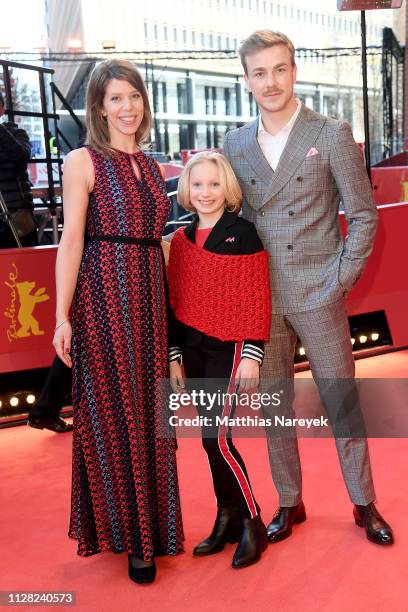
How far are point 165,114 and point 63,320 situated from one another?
122 ft

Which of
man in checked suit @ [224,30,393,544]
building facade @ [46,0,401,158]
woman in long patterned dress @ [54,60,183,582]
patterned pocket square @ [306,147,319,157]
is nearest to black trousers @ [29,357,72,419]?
woman in long patterned dress @ [54,60,183,582]

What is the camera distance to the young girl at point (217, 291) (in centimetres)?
208

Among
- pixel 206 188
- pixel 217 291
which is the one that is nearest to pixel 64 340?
pixel 217 291

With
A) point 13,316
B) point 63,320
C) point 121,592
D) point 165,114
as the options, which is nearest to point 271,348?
point 63,320

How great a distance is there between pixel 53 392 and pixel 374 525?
1738 millimetres

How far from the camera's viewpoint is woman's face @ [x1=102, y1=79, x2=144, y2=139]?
2.04m

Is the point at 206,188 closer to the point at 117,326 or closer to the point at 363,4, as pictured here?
the point at 117,326

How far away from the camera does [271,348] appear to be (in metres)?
2.29

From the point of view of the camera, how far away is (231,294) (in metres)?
2.08

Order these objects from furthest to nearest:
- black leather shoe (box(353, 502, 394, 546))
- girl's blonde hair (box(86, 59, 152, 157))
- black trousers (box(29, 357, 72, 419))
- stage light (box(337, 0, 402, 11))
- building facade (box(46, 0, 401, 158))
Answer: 1. building facade (box(46, 0, 401, 158))
2. stage light (box(337, 0, 402, 11))
3. black trousers (box(29, 357, 72, 419))
4. black leather shoe (box(353, 502, 394, 546))
5. girl's blonde hair (box(86, 59, 152, 157))

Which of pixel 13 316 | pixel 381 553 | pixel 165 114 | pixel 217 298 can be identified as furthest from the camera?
pixel 165 114

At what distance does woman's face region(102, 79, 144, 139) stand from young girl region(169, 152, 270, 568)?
218mm

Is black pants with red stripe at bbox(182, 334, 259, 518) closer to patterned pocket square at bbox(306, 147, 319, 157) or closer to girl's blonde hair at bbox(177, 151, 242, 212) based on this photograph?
girl's blonde hair at bbox(177, 151, 242, 212)

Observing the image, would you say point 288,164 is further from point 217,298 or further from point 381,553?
point 381,553
